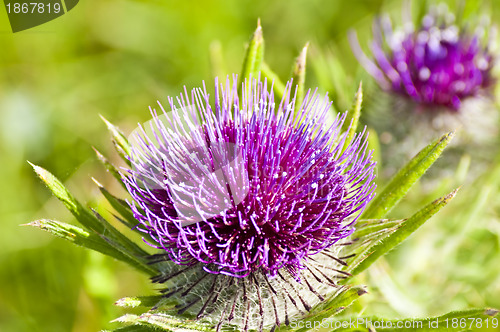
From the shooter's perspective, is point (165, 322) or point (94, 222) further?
point (94, 222)

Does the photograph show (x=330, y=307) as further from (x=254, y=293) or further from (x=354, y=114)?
(x=354, y=114)

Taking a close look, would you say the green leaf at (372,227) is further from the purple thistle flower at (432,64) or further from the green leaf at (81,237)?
the purple thistle flower at (432,64)

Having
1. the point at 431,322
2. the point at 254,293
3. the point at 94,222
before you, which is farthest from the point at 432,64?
the point at 94,222

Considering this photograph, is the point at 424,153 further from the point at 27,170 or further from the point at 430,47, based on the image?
the point at 27,170

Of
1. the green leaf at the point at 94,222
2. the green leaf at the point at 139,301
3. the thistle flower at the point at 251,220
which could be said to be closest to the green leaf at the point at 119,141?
the thistle flower at the point at 251,220

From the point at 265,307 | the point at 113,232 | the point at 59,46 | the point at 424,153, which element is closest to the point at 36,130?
the point at 59,46

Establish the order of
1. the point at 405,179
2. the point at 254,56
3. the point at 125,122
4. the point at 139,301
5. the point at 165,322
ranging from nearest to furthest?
the point at 165,322
the point at 139,301
the point at 405,179
the point at 254,56
the point at 125,122
